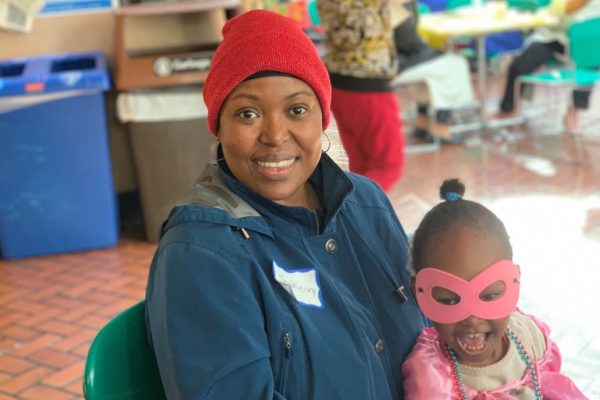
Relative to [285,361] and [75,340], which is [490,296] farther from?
[75,340]

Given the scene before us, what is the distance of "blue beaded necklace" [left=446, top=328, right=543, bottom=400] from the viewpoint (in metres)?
1.54

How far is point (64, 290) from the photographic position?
4.30 metres

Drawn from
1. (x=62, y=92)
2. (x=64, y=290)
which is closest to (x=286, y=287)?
(x=64, y=290)

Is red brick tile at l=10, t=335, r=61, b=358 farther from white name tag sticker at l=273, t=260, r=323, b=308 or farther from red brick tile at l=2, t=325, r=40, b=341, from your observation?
white name tag sticker at l=273, t=260, r=323, b=308

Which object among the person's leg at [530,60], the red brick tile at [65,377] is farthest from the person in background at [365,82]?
the person's leg at [530,60]

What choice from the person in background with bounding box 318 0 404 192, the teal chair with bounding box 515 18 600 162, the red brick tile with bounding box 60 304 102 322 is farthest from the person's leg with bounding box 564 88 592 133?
the red brick tile with bounding box 60 304 102 322

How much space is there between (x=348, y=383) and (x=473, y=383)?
0.24 metres

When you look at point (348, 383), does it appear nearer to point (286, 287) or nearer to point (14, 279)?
point (286, 287)

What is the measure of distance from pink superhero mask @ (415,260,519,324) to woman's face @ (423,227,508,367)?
0.01 m

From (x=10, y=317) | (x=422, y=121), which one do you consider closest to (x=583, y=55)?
(x=422, y=121)

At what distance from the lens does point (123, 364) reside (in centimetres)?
154

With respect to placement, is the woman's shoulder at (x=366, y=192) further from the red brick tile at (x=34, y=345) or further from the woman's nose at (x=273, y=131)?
the red brick tile at (x=34, y=345)

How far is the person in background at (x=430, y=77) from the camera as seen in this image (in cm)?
633

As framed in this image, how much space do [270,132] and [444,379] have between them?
0.58 m
